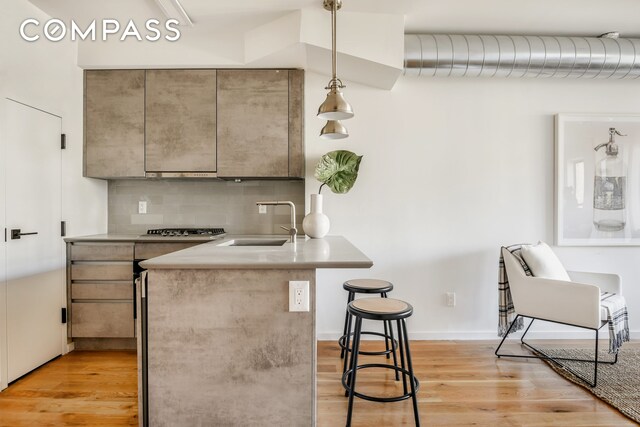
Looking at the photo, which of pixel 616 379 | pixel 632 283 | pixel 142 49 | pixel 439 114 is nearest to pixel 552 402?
Answer: pixel 616 379

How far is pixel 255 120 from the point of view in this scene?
10.7 feet

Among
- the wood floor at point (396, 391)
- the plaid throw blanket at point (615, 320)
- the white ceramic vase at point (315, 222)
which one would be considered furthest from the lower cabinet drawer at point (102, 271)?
the plaid throw blanket at point (615, 320)

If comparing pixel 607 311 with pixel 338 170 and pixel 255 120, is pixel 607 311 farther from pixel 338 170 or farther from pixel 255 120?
pixel 255 120

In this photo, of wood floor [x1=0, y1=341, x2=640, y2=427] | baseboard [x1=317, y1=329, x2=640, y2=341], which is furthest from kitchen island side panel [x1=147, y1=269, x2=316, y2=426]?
baseboard [x1=317, y1=329, x2=640, y2=341]

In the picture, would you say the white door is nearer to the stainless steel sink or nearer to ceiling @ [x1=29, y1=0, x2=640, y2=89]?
ceiling @ [x1=29, y1=0, x2=640, y2=89]

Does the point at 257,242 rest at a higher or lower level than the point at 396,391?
higher

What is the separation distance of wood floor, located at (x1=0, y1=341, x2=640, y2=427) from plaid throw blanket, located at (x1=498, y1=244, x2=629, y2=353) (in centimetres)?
34

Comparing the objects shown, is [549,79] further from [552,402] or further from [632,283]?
[552,402]

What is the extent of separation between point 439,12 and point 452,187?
1.45 metres

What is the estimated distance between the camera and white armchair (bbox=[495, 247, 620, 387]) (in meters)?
2.52

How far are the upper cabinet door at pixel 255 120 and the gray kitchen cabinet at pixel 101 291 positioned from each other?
1186 mm

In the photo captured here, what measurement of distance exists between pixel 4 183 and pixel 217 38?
6.32ft

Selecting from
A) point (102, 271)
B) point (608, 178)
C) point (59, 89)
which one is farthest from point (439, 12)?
point (102, 271)

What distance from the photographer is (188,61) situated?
321cm
